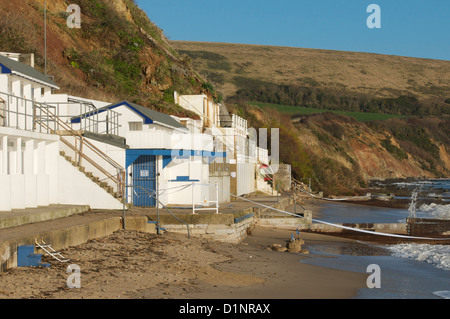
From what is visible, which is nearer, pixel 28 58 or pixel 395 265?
pixel 395 265

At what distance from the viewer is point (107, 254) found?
52.4 ft

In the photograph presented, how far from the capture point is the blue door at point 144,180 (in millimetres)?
25016

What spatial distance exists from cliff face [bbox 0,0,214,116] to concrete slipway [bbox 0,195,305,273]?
18.7 meters

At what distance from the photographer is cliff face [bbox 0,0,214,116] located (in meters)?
42.6

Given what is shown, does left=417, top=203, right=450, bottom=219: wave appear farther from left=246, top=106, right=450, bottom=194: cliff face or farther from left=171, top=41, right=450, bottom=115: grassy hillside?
left=171, top=41, right=450, bottom=115: grassy hillside

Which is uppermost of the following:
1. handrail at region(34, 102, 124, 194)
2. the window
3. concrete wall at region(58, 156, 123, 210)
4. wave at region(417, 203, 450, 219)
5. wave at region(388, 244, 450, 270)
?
the window

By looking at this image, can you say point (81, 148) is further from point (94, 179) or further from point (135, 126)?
point (135, 126)

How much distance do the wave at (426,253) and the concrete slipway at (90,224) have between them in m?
6.20

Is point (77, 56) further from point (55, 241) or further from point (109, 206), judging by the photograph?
point (55, 241)

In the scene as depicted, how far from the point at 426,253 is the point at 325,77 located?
497 feet

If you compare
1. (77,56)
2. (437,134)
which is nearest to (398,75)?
(437,134)

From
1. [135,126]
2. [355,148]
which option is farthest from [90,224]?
[355,148]

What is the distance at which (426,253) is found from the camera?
2297 centimetres

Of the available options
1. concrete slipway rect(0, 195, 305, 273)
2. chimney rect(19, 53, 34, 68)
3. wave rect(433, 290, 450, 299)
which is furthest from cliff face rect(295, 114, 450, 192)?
wave rect(433, 290, 450, 299)
